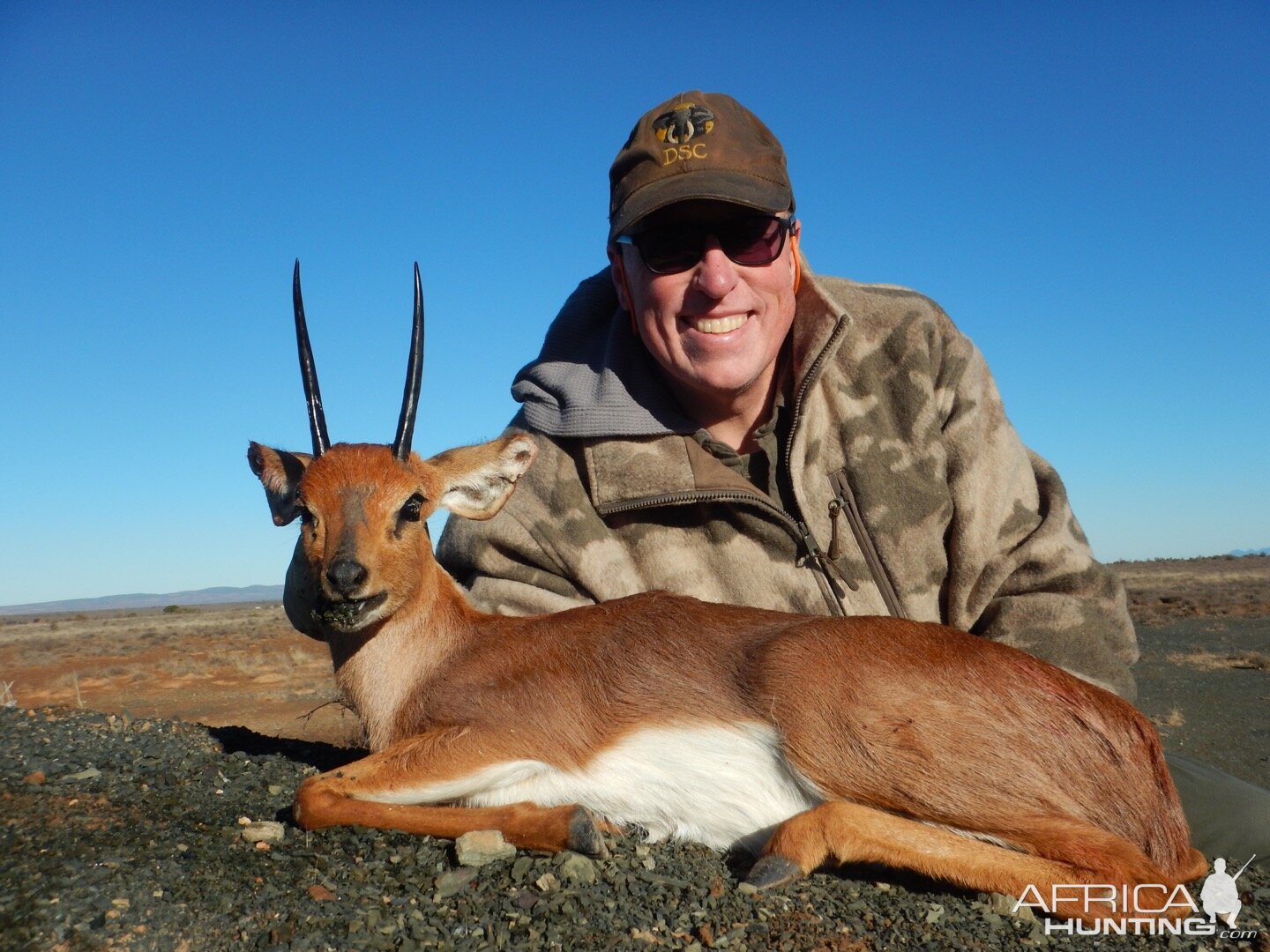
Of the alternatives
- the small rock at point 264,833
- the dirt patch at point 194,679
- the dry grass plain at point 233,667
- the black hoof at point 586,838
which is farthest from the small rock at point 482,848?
the dirt patch at point 194,679

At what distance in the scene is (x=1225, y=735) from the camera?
41.7ft

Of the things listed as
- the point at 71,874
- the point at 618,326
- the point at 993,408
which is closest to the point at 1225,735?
the point at 993,408

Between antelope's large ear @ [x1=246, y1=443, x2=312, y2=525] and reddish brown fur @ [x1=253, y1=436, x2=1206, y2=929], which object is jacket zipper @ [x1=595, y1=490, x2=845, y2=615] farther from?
antelope's large ear @ [x1=246, y1=443, x2=312, y2=525]

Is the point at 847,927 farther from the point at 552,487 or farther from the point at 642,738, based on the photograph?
the point at 552,487

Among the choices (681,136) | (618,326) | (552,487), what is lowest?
(552,487)

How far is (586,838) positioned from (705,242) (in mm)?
3958

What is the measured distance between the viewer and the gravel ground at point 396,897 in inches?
128

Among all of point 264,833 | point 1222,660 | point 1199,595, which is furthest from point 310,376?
point 1199,595

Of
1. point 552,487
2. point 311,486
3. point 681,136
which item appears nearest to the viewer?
point 311,486

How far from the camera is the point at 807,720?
13.5ft

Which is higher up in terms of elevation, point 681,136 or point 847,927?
point 681,136

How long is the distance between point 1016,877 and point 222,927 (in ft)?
9.51

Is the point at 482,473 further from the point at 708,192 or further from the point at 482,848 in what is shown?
the point at 482,848

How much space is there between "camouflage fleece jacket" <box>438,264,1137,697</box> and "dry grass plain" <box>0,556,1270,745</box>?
2.08 meters
